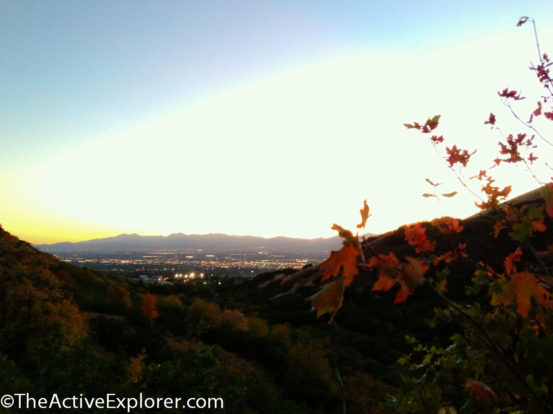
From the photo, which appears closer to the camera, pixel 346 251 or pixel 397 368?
pixel 346 251

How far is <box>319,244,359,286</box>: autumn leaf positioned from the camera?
1.01m

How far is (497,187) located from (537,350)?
1.57 meters

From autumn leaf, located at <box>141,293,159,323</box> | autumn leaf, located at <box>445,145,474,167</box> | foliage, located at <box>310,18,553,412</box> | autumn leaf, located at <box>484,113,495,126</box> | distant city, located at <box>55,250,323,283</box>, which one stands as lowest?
distant city, located at <box>55,250,323,283</box>

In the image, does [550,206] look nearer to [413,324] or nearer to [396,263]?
[396,263]

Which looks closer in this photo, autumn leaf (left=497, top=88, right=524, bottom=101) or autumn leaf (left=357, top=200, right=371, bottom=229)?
autumn leaf (left=357, top=200, right=371, bottom=229)

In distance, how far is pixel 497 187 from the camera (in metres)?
2.77

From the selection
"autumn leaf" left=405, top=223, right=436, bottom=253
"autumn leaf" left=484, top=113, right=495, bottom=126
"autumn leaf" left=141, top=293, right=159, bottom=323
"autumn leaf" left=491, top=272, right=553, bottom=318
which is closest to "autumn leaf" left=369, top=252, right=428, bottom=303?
"autumn leaf" left=491, top=272, right=553, bottom=318

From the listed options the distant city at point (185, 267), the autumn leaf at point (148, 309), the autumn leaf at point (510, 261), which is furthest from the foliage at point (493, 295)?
the distant city at point (185, 267)

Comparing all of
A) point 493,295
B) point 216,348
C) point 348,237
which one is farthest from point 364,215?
point 216,348

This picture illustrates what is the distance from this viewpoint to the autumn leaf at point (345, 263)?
1.01 m

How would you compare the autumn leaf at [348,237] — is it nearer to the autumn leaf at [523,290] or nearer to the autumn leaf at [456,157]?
Answer: the autumn leaf at [523,290]

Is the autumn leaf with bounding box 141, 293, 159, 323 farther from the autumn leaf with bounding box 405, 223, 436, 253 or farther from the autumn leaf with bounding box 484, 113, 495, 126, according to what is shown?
the autumn leaf with bounding box 484, 113, 495, 126

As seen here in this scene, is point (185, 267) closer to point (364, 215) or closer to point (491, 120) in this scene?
point (491, 120)

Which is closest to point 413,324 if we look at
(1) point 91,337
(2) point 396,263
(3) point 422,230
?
(1) point 91,337
